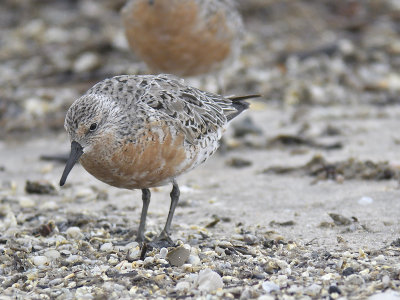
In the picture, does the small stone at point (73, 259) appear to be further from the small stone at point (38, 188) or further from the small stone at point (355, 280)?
the small stone at point (38, 188)

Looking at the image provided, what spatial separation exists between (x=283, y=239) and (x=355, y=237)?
596 millimetres

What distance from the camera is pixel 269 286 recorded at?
4.81 m

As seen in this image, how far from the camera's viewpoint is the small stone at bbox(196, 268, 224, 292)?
485 cm

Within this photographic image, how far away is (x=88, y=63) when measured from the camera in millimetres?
12172

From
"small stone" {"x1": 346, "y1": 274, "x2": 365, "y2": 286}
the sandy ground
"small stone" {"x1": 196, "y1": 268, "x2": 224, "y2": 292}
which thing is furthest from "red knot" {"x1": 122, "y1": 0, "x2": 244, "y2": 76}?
"small stone" {"x1": 346, "y1": 274, "x2": 365, "y2": 286}

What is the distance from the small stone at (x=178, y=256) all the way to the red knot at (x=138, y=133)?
0.43m

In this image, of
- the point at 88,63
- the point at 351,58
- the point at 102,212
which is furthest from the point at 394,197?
the point at 88,63

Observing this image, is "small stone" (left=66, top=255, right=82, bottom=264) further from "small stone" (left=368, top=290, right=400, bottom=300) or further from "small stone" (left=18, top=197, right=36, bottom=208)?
"small stone" (left=368, top=290, right=400, bottom=300)

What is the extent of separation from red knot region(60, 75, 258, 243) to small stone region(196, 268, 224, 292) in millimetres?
1021

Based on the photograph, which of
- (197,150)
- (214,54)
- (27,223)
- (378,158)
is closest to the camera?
(197,150)

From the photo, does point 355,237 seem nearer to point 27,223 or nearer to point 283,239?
point 283,239

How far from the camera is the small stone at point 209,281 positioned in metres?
4.85

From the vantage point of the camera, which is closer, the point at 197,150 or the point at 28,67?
the point at 197,150

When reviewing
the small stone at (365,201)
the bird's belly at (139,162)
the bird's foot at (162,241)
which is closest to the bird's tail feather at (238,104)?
the bird's belly at (139,162)
